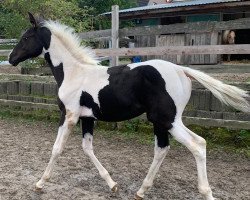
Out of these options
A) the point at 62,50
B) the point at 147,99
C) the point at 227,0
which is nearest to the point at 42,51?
the point at 62,50

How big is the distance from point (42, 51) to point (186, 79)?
1.76 metres

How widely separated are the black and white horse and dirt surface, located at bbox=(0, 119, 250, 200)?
23cm

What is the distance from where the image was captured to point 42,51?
421 cm

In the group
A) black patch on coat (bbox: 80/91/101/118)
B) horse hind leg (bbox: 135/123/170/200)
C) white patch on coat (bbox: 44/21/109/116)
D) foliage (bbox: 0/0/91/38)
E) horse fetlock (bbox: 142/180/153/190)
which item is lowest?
horse fetlock (bbox: 142/180/153/190)

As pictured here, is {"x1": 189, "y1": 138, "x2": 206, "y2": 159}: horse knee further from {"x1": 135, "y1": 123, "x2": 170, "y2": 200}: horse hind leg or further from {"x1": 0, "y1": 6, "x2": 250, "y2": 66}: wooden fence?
{"x1": 0, "y1": 6, "x2": 250, "y2": 66}: wooden fence

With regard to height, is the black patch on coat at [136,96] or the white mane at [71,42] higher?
the white mane at [71,42]

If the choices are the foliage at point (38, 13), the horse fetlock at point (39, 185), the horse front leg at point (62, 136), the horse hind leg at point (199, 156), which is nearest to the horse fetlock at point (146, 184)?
the horse hind leg at point (199, 156)

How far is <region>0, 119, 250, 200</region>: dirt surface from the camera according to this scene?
3.75 metres

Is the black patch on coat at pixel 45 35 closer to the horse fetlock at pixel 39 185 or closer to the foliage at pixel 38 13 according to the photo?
the horse fetlock at pixel 39 185

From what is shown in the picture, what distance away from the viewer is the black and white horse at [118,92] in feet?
11.1

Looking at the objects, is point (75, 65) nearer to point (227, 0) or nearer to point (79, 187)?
point (79, 187)

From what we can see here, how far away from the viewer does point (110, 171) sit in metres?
4.47

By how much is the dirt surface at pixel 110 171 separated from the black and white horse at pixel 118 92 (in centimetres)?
23

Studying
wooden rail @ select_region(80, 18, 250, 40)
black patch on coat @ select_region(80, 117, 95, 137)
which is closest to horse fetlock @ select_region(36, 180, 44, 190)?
black patch on coat @ select_region(80, 117, 95, 137)
